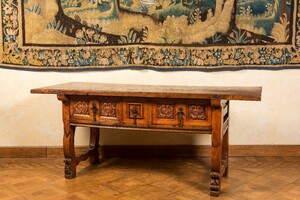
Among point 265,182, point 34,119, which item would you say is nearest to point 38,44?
point 34,119

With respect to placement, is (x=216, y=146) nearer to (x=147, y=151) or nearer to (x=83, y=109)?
(x=83, y=109)

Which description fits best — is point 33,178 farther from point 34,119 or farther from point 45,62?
point 45,62

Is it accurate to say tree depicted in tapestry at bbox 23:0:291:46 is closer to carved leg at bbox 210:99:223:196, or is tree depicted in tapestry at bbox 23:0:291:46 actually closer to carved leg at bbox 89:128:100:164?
carved leg at bbox 89:128:100:164

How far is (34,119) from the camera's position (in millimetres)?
3914

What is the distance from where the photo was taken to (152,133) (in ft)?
12.9

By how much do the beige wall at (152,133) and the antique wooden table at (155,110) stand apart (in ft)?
2.21

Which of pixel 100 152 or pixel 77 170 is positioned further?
pixel 100 152

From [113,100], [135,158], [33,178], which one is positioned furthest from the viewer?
[135,158]

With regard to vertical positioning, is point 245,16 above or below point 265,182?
above

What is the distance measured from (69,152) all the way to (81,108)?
1.34ft

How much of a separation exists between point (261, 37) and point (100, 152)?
1.97 m

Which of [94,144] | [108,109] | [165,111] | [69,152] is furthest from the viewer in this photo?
[94,144]

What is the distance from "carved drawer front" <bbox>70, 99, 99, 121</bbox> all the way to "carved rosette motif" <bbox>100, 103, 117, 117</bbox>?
0.18 feet

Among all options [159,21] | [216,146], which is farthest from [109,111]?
[159,21]
